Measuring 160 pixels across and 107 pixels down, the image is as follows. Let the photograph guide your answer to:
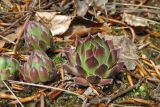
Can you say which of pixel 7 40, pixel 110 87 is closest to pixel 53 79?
pixel 110 87

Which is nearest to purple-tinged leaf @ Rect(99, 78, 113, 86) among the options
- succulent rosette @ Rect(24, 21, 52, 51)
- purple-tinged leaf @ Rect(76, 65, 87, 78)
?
purple-tinged leaf @ Rect(76, 65, 87, 78)

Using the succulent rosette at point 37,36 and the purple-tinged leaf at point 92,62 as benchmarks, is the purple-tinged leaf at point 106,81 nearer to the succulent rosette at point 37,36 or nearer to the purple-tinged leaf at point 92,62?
the purple-tinged leaf at point 92,62

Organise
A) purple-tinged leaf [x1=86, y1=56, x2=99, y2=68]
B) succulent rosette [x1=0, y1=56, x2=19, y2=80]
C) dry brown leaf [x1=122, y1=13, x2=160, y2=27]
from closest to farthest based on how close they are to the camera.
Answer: purple-tinged leaf [x1=86, y1=56, x2=99, y2=68] → succulent rosette [x1=0, y1=56, x2=19, y2=80] → dry brown leaf [x1=122, y1=13, x2=160, y2=27]

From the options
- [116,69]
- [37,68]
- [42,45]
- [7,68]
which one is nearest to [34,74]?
[37,68]

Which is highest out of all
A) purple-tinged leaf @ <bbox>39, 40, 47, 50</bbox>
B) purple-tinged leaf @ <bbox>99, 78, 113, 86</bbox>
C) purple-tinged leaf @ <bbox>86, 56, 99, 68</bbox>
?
purple-tinged leaf @ <bbox>39, 40, 47, 50</bbox>

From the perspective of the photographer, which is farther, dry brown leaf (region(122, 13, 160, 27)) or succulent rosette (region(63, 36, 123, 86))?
dry brown leaf (region(122, 13, 160, 27))

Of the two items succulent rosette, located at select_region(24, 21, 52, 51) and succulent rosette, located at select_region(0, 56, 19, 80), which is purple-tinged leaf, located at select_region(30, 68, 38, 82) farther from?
succulent rosette, located at select_region(24, 21, 52, 51)

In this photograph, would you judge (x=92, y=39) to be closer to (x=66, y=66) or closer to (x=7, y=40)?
(x=66, y=66)

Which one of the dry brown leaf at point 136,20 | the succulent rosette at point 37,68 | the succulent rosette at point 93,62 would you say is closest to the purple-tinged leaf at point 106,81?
the succulent rosette at point 93,62
